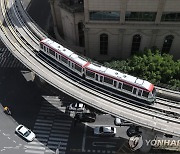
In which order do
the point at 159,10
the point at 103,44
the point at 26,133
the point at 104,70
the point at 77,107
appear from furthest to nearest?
the point at 103,44
the point at 77,107
the point at 26,133
the point at 159,10
the point at 104,70

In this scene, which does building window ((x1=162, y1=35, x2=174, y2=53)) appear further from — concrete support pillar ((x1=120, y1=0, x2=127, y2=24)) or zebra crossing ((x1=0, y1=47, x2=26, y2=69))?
zebra crossing ((x1=0, y1=47, x2=26, y2=69))

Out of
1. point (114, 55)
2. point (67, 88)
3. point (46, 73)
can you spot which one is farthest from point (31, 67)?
point (114, 55)

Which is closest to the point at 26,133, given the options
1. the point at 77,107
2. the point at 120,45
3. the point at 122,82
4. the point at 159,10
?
the point at 77,107

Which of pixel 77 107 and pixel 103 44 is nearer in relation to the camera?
pixel 77 107

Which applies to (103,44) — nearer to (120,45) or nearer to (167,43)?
(120,45)

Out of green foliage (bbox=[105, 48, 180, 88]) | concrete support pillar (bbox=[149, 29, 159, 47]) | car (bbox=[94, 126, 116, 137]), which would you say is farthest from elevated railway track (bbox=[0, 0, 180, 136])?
concrete support pillar (bbox=[149, 29, 159, 47])

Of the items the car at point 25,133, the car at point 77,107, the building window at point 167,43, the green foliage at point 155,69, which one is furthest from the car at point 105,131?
the building window at point 167,43

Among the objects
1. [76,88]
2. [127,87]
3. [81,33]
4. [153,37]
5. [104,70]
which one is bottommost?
[76,88]
